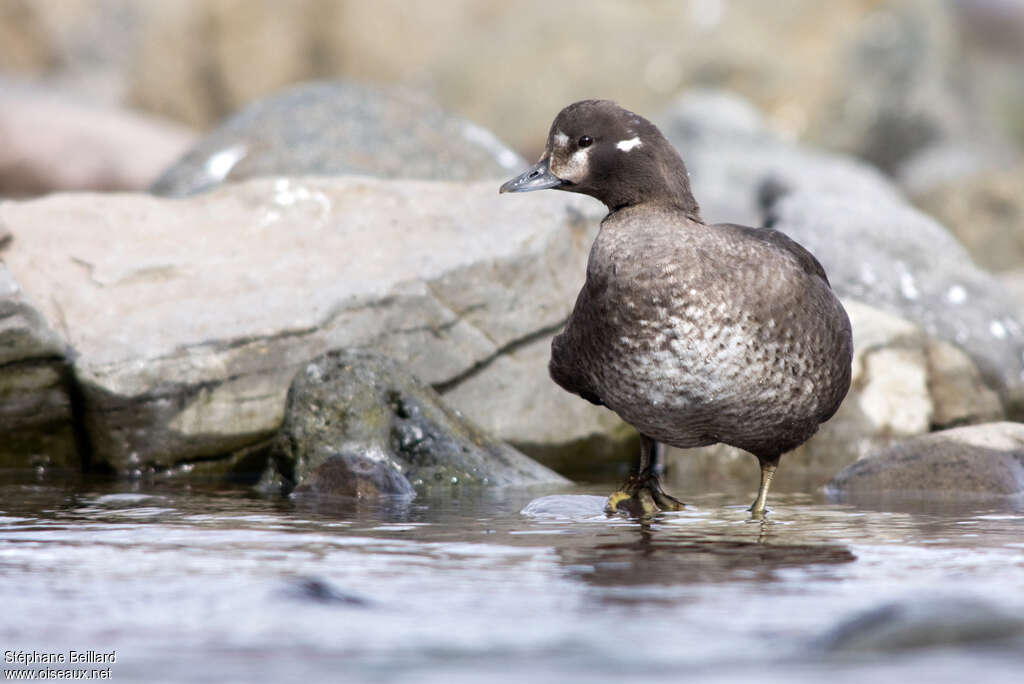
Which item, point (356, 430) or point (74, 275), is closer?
point (356, 430)

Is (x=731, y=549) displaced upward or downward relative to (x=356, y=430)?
downward

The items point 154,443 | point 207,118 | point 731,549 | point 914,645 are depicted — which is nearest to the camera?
point 914,645

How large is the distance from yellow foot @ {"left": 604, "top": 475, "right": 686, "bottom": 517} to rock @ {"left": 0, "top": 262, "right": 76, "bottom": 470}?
294cm

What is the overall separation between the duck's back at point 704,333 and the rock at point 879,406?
2308mm

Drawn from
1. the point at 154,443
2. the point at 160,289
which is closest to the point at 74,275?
the point at 160,289

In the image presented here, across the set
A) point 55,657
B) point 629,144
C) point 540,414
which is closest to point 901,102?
point 540,414

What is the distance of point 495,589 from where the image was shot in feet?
14.2

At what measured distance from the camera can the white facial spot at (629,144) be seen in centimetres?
613

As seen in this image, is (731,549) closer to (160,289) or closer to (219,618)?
(219,618)

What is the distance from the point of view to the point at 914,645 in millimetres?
3510

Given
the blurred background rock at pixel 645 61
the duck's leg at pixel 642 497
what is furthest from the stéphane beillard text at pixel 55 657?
the blurred background rock at pixel 645 61

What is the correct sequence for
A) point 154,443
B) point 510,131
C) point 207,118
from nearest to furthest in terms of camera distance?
point 154,443 < point 510,131 < point 207,118

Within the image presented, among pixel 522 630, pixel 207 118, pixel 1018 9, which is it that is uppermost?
pixel 1018 9

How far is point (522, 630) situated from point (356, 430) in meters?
3.46
